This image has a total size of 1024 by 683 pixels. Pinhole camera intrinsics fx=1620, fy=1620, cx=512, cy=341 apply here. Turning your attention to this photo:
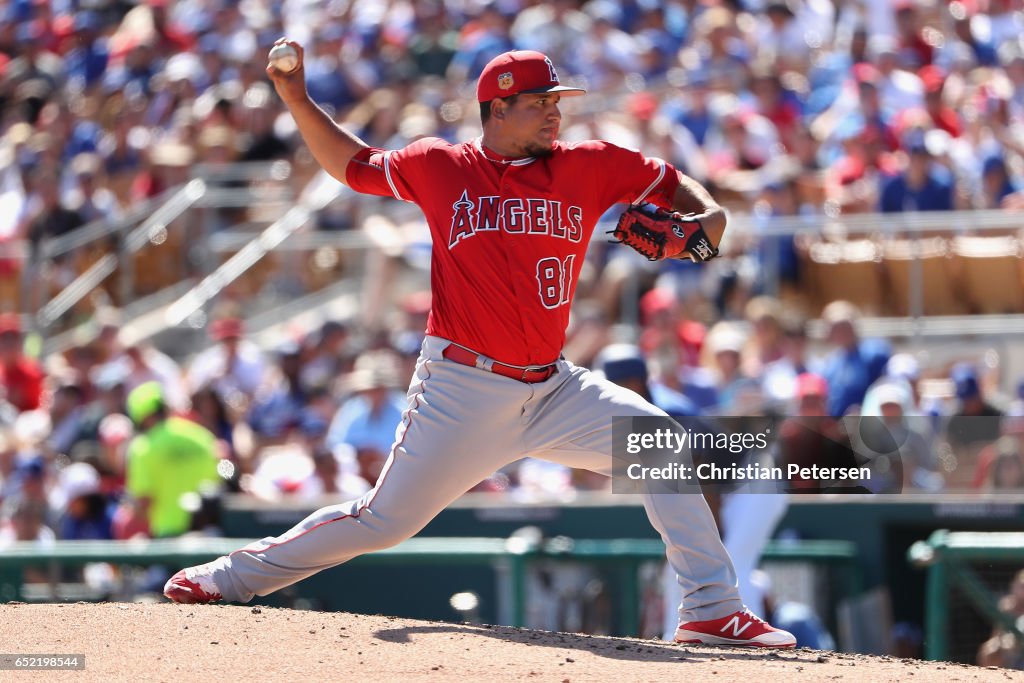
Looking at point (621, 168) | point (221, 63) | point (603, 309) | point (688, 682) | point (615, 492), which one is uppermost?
point (221, 63)

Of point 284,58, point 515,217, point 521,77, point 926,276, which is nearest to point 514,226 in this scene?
point 515,217

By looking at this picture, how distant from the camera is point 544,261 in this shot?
4883 mm

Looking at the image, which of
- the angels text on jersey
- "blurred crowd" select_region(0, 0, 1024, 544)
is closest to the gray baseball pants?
the angels text on jersey

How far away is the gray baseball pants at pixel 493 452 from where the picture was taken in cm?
490

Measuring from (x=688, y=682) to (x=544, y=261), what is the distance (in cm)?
133

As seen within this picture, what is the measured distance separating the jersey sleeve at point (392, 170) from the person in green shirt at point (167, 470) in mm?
4240

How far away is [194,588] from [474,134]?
289 inches

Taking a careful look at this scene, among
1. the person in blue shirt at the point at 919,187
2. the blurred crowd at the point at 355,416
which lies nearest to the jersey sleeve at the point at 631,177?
the blurred crowd at the point at 355,416

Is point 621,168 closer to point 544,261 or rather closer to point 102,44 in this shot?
point 544,261

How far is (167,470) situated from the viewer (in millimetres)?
9234

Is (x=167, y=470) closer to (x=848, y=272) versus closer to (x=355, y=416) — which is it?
(x=355, y=416)

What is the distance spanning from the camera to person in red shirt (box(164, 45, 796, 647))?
488cm

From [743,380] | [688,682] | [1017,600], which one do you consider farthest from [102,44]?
[688,682]

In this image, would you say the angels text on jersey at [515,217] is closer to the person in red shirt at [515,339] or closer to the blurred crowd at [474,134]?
the person in red shirt at [515,339]
